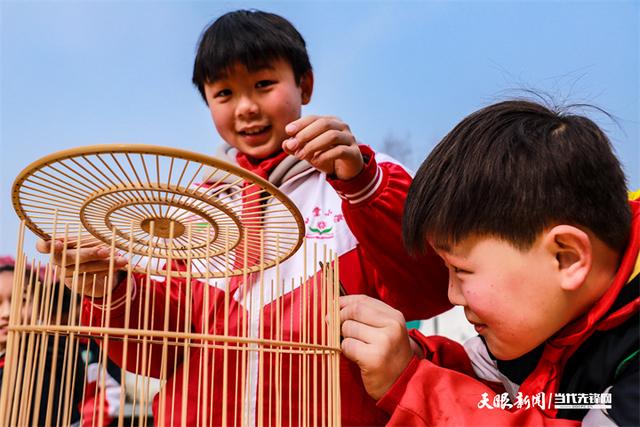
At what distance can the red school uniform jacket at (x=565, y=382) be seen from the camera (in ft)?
2.22

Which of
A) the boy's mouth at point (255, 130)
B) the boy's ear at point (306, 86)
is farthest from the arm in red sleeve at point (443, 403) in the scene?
the boy's ear at point (306, 86)

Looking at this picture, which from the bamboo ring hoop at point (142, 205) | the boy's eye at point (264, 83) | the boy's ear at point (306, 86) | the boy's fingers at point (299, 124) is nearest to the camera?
the bamboo ring hoop at point (142, 205)

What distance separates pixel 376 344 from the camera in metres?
0.75

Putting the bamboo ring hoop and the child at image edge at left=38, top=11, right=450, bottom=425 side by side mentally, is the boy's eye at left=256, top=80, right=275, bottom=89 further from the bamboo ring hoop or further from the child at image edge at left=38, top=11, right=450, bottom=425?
the bamboo ring hoop

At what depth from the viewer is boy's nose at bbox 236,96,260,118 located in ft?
3.36

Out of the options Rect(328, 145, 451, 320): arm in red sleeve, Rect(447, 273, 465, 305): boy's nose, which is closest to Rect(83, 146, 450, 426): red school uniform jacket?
Rect(328, 145, 451, 320): arm in red sleeve

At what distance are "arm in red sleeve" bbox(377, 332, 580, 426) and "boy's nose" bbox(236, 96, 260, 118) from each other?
1.64 feet

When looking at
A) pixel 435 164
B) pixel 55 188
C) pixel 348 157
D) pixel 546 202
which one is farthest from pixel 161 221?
pixel 546 202

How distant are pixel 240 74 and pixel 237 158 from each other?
160 mm

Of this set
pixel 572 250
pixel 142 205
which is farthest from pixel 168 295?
pixel 572 250

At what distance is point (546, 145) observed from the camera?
2.40 feet

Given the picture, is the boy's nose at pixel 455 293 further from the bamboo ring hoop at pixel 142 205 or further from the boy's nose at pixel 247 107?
the boy's nose at pixel 247 107

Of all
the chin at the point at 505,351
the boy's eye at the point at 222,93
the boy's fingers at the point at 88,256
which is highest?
the boy's eye at the point at 222,93

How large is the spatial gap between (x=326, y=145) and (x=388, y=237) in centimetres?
17
